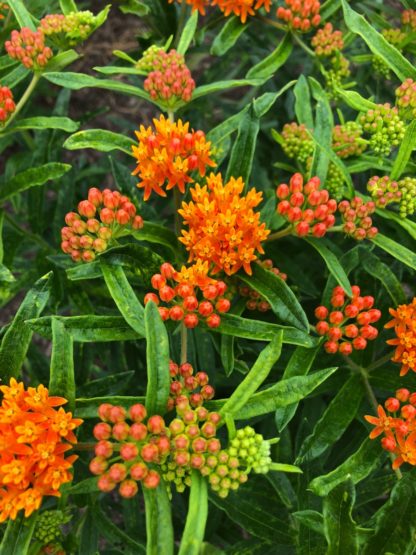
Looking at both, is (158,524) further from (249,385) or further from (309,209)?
(309,209)

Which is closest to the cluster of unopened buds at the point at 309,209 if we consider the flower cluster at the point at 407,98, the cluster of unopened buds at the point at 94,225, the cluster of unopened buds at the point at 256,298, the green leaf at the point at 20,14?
the cluster of unopened buds at the point at 256,298

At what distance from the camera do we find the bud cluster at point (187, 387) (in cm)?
211

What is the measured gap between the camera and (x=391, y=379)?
9.27 ft

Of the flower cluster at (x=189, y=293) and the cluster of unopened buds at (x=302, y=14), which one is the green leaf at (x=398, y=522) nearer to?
the flower cluster at (x=189, y=293)

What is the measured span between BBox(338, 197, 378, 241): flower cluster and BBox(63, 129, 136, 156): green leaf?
1.11 meters

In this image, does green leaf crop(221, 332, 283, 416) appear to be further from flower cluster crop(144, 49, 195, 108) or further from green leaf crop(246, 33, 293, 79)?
green leaf crop(246, 33, 293, 79)

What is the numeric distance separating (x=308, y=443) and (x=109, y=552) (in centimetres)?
156

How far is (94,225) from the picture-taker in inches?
91.3

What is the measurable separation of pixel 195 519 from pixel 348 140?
2.04m

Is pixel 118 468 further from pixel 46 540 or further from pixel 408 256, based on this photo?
pixel 408 256

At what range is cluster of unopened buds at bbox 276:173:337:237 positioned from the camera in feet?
8.05

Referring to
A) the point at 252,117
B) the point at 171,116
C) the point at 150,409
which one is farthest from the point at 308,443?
the point at 171,116

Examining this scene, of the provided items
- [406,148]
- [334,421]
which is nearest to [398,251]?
[406,148]

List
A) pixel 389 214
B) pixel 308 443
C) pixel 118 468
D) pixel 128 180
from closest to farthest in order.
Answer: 1. pixel 118 468
2. pixel 308 443
3. pixel 389 214
4. pixel 128 180
